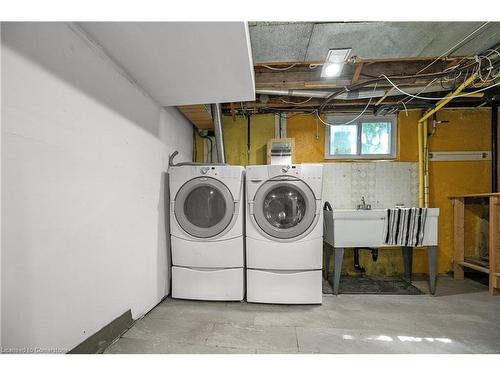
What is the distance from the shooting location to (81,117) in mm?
1397

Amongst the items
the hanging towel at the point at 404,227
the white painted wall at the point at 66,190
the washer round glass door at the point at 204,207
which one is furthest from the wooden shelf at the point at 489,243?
the white painted wall at the point at 66,190

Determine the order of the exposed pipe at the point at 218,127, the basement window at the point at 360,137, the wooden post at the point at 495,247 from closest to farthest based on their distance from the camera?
the wooden post at the point at 495,247
the exposed pipe at the point at 218,127
the basement window at the point at 360,137

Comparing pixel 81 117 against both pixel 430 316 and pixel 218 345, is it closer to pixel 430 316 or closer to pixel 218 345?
pixel 218 345

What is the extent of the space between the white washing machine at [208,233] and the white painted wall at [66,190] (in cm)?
42

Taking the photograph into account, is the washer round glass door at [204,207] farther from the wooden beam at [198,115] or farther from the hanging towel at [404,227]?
the hanging towel at [404,227]

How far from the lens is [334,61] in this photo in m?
2.27

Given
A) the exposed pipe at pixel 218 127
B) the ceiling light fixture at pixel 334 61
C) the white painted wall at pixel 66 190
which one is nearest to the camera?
the white painted wall at pixel 66 190

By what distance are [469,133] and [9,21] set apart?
15.9 feet

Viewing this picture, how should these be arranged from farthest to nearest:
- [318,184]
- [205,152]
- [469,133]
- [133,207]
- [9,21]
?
1. [205,152]
2. [469,133]
3. [318,184]
4. [133,207]
5. [9,21]

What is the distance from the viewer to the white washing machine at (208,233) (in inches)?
94.1

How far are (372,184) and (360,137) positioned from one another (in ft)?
2.36

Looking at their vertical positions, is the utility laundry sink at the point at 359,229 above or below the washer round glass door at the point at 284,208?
below

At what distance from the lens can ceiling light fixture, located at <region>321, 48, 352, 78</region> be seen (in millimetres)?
2124

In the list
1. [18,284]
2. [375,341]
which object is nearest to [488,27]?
[375,341]
